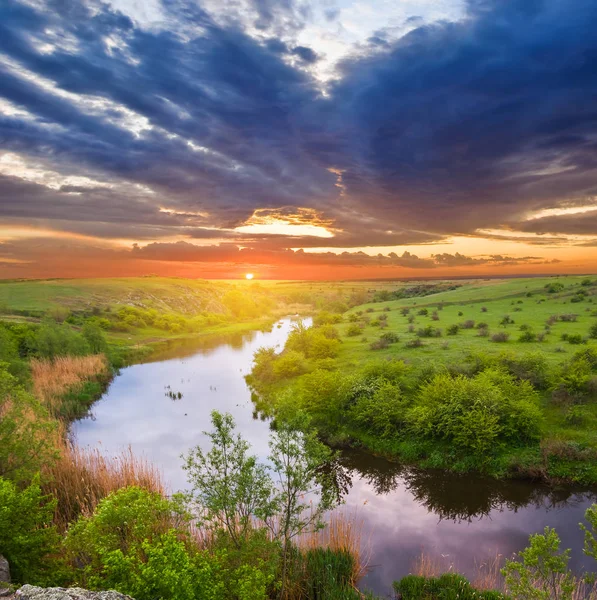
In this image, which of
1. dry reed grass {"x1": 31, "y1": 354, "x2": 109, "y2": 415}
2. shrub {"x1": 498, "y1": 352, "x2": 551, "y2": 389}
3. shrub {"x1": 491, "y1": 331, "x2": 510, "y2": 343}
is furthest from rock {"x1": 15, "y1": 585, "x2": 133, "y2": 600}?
shrub {"x1": 491, "y1": 331, "x2": 510, "y2": 343}

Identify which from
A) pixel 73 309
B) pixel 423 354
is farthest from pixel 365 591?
pixel 73 309

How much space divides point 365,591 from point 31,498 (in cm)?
1419

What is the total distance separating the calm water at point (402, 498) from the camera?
70.5 ft

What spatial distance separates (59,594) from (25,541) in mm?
6947

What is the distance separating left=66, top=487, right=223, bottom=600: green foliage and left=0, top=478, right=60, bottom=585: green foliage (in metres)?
0.84

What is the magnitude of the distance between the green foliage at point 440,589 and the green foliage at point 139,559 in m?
9.78

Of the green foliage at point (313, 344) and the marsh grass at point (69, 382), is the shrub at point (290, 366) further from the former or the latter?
the marsh grass at point (69, 382)

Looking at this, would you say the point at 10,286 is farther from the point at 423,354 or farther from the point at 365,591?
the point at 365,591

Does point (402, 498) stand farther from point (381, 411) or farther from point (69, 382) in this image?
point (69, 382)

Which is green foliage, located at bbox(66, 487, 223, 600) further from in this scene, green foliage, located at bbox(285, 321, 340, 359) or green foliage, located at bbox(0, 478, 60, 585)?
green foliage, located at bbox(285, 321, 340, 359)

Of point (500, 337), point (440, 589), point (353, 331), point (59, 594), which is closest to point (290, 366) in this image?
point (353, 331)

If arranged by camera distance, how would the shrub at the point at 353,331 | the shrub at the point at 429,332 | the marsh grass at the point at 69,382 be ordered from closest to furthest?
the marsh grass at the point at 69,382
the shrub at the point at 429,332
the shrub at the point at 353,331

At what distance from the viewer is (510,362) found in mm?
38844

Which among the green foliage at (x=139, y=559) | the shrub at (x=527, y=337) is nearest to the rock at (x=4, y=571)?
the green foliage at (x=139, y=559)
